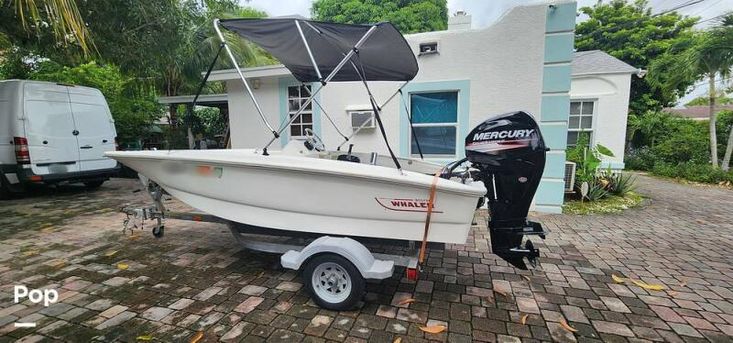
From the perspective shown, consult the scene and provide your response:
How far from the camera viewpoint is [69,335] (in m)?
2.19

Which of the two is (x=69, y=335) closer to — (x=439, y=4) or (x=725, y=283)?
(x=725, y=283)

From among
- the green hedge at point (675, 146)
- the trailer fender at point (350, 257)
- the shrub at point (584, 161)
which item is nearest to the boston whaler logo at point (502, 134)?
the trailer fender at point (350, 257)

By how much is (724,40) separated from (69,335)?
41.1 feet

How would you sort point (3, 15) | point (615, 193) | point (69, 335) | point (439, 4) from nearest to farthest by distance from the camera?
point (69, 335), point (3, 15), point (615, 193), point (439, 4)

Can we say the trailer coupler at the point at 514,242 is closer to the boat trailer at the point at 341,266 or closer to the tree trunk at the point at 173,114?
the boat trailer at the point at 341,266

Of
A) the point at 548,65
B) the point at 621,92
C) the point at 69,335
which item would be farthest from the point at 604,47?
the point at 69,335

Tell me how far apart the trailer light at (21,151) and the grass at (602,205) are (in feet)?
29.9

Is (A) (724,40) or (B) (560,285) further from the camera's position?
(A) (724,40)

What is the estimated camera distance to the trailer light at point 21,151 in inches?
213

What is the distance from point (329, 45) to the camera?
362 centimetres

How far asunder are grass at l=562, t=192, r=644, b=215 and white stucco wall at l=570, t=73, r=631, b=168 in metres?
2.08

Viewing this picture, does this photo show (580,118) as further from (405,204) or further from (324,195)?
(324,195)

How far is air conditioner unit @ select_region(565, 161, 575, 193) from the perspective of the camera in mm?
5797

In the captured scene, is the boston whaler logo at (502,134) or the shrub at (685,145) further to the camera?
the shrub at (685,145)
